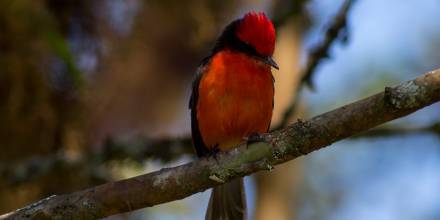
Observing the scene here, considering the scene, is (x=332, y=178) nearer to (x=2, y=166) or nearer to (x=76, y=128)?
(x=76, y=128)

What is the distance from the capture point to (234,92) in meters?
4.58

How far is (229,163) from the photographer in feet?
11.2

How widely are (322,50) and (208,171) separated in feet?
5.36

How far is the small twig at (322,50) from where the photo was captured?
4715 millimetres

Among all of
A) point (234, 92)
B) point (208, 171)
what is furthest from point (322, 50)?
point (208, 171)

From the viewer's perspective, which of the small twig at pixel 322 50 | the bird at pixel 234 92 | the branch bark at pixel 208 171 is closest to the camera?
the branch bark at pixel 208 171

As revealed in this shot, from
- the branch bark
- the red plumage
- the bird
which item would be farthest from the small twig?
the branch bark

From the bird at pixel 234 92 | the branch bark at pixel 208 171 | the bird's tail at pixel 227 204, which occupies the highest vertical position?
the bird at pixel 234 92

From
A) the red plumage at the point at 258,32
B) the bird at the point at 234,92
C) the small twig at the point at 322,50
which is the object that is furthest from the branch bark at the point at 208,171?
the small twig at the point at 322,50

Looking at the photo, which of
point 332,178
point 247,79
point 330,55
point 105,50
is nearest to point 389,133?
point 330,55

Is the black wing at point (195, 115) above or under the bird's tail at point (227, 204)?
above

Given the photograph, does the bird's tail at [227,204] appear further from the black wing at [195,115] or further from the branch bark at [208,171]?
the branch bark at [208,171]

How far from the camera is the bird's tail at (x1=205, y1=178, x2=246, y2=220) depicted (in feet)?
15.7

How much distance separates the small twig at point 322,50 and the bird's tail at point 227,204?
51 cm
